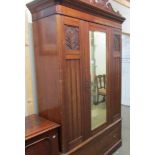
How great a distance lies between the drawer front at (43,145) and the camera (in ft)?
4.93

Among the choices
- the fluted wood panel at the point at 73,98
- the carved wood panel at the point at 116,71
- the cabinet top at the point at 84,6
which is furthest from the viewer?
the carved wood panel at the point at 116,71

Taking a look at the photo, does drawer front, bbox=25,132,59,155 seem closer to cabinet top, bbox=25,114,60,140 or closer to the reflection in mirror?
cabinet top, bbox=25,114,60,140

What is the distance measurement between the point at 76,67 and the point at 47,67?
307 mm

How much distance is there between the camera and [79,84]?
1.88 metres

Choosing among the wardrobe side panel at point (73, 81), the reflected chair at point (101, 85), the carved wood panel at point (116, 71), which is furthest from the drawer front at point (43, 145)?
the carved wood panel at point (116, 71)

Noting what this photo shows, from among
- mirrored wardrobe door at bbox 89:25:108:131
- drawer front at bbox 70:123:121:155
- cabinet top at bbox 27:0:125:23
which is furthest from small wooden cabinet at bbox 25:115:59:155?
cabinet top at bbox 27:0:125:23

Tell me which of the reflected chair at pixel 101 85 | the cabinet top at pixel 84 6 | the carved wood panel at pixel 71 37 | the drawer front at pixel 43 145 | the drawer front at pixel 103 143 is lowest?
the drawer front at pixel 103 143

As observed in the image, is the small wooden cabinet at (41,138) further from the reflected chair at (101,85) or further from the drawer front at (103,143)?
the reflected chair at (101,85)

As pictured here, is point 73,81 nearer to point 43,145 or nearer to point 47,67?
point 47,67

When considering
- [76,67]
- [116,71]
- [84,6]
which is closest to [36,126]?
[76,67]

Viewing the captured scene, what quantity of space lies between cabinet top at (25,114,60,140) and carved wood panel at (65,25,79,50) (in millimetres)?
790
